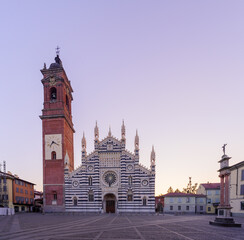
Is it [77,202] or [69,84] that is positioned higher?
[69,84]

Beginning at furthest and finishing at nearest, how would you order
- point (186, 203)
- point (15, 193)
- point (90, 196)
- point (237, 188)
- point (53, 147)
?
point (186, 203), point (15, 193), point (53, 147), point (90, 196), point (237, 188)

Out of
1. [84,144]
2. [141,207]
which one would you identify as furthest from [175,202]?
[84,144]

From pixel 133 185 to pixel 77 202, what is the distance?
1284 cm

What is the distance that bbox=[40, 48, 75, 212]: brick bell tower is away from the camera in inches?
1877

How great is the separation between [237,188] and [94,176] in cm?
2917

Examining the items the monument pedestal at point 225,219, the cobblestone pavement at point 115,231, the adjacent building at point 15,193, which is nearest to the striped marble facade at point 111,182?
the adjacent building at point 15,193

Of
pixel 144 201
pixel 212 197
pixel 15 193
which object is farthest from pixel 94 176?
pixel 212 197

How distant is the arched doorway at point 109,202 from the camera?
47734 mm

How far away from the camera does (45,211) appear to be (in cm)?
4694

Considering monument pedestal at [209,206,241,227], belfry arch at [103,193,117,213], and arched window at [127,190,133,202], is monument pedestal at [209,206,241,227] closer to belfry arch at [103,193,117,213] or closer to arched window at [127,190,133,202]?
arched window at [127,190,133,202]

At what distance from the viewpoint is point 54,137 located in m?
49.3

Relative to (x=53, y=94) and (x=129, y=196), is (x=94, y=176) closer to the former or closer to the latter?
(x=129, y=196)

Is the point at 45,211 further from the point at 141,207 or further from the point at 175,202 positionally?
the point at 175,202

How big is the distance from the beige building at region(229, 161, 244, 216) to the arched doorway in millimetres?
24382
